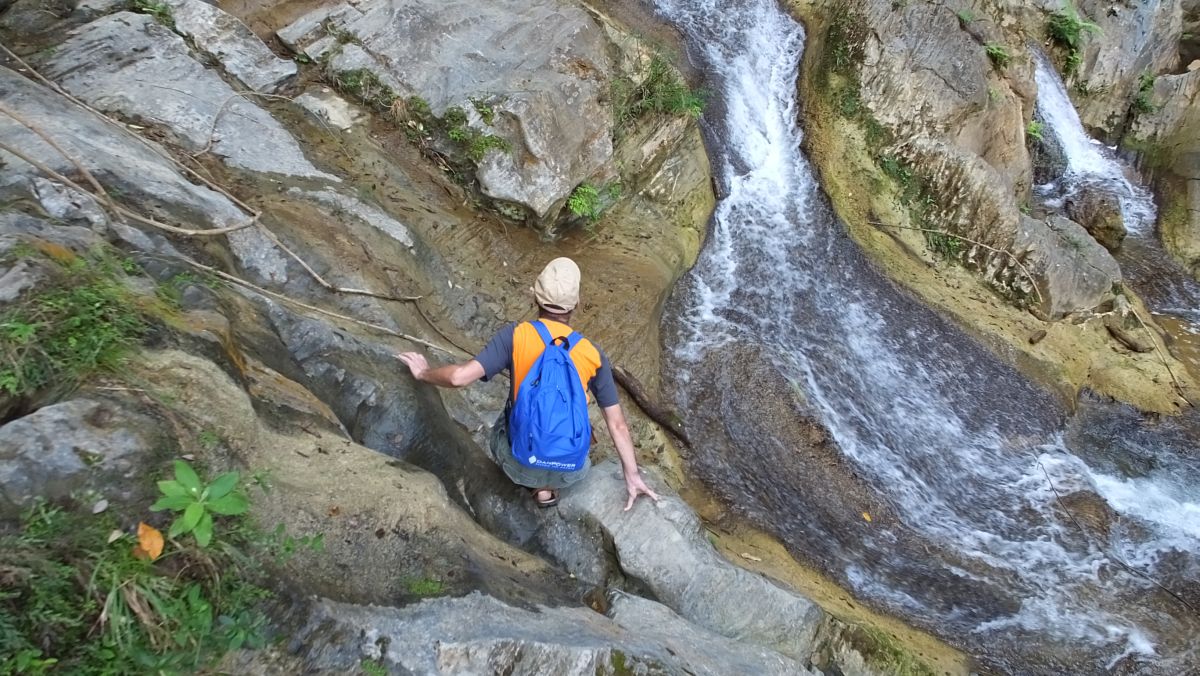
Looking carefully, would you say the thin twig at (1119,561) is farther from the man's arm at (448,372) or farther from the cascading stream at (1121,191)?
the man's arm at (448,372)

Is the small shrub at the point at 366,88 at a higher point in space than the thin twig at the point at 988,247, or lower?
lower

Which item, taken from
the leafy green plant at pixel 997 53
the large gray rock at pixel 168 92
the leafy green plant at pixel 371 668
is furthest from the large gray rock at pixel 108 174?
the leafy green plant at pixel 997 53

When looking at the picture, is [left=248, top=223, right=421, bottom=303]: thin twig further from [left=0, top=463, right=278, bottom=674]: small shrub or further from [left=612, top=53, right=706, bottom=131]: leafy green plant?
[left=612, top=53, right=706, bottom=131]: leafy green plant

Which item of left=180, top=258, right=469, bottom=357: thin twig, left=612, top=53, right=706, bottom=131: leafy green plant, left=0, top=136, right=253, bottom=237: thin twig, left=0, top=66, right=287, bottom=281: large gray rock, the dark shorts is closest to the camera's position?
left=0, top=136, right=253, bottom=237: thin twig

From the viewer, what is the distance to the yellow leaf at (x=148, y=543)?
226 cm

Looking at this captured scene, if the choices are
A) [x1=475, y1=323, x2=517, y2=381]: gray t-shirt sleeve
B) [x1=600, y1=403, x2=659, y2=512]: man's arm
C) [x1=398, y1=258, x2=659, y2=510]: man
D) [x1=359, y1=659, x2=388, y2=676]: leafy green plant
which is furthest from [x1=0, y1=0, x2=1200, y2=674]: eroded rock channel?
[x1=475, y1=323, x2=517, y2=381]: gray t-shirt sleeve

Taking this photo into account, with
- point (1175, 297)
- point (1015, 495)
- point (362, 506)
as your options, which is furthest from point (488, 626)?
point (1175, 297)

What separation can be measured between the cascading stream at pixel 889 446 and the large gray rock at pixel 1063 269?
1689 millimetres

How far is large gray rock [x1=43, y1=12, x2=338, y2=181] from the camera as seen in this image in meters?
5.46

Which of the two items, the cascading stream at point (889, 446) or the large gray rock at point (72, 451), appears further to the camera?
the cascading stream at point (889, 446)

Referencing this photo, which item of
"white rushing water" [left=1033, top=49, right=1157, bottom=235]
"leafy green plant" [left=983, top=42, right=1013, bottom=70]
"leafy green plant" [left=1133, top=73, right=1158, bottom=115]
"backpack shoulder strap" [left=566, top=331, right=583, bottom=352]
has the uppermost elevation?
"leafy green plant" [left=1133, top=73, right=1158, bottom=115]

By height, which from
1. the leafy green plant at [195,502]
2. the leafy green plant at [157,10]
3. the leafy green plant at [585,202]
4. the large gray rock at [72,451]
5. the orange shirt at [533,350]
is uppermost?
the orange shirt at [533,350]

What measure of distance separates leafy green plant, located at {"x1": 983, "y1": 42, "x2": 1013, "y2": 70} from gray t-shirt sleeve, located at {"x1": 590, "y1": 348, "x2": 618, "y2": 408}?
10.3 meters

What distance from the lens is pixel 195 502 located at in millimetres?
2320
